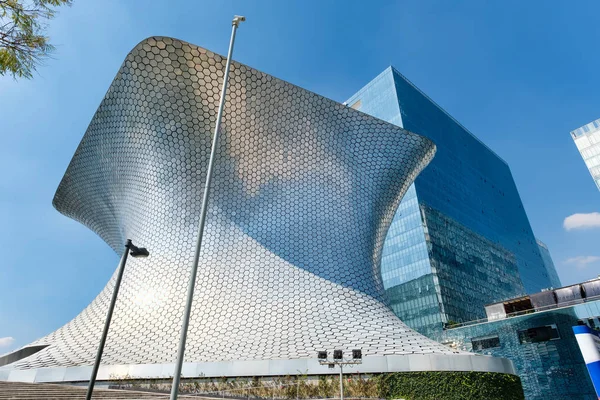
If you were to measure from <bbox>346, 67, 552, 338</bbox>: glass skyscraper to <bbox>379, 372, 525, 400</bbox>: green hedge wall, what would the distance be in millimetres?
29953

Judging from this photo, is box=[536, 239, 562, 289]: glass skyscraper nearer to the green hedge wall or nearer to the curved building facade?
the curved building facade

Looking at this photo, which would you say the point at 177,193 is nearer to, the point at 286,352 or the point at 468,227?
the point at 286,352

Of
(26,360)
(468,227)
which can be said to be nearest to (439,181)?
(468,227)

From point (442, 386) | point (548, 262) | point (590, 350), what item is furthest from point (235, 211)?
point (548, 262)

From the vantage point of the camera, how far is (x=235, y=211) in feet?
66.0

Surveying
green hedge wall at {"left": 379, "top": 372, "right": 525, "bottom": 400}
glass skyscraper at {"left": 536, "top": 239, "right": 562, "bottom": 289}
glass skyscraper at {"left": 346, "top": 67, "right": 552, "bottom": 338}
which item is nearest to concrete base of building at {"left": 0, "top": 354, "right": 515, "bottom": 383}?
green hedge wall at {"left": 379, "top": 372, "right": 525, "bottom": 400}

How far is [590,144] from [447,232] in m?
21.4

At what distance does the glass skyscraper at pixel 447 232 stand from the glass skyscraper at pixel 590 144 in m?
16.9

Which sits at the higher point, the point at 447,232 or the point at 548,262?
the point at 548,262

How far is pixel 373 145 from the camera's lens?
73.3 feet

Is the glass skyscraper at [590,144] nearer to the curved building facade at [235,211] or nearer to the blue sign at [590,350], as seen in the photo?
the curved building facade at [235,211]

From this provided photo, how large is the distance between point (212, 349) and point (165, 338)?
8.30 feet

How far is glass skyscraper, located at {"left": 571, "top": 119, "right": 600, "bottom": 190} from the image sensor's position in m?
49.4

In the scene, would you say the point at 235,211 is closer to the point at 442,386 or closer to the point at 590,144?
the point at 442,386
